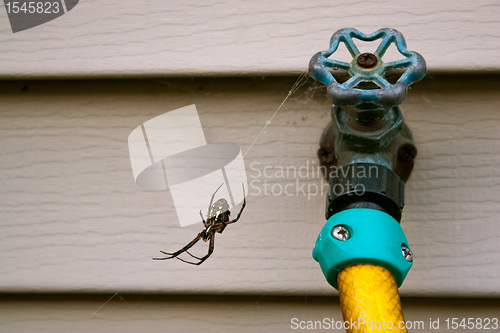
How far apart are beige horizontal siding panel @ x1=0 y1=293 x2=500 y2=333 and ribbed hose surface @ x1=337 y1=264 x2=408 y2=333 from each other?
0.28m

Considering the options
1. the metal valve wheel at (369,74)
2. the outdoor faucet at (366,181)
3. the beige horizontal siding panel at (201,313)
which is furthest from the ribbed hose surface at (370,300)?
the beige horizontal siding panel at (201,313)

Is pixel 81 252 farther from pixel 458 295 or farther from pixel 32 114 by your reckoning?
pixel 458 295

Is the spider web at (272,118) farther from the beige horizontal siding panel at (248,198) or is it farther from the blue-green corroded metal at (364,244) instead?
the blue-green corroded metal at (364,244)

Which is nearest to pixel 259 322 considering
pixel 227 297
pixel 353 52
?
pixel 227 297

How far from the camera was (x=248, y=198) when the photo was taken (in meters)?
0.94

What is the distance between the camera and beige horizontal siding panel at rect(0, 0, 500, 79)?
89 cm

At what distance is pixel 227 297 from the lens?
3.06 feet

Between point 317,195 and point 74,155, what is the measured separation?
40 cm

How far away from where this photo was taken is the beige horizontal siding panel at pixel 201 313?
2.95 feet

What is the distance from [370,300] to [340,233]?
10 cm

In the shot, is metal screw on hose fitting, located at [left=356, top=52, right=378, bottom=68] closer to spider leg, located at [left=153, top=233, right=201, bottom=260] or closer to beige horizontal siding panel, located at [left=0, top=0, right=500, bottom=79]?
beige horizontal siding panel, located at [left=0, top=0, right=500, bottom=79]

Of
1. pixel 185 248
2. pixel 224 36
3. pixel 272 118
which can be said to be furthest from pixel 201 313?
pixel 224 36

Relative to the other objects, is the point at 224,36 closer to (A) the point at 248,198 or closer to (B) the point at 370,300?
(A) the point at 248,198

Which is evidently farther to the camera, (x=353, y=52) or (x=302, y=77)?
(x=302, y=77)
